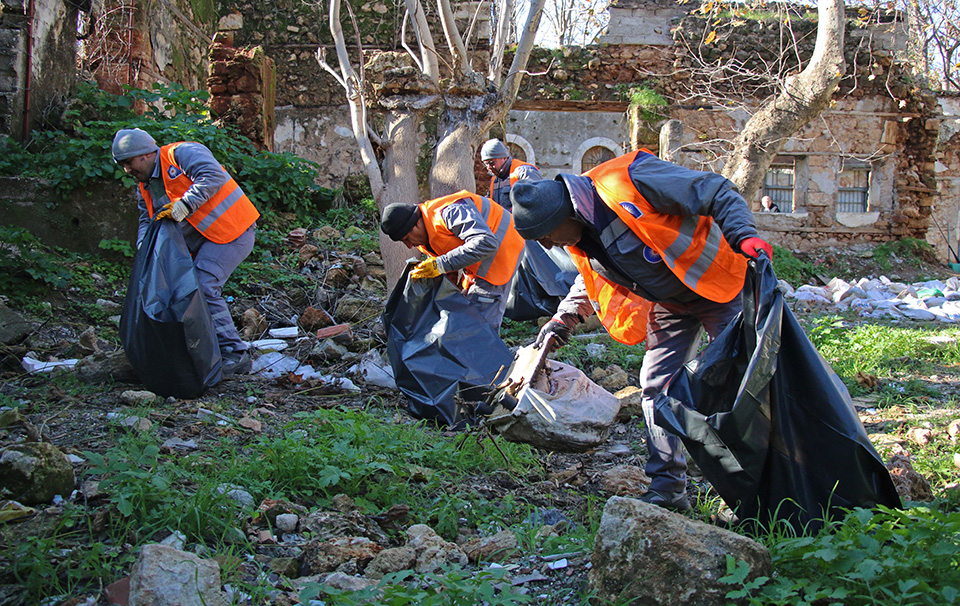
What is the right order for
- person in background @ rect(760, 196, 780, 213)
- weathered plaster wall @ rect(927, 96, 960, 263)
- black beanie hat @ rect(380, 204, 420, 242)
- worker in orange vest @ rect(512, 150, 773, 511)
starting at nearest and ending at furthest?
worker in orange vest @ rect(512, 150, 773, 511)
black beanie hat @ rect(380, 204, 420, 242)
person in background @ rect(760, 196, 780, 213)
weathered plaster wall @ rect(927, 96, 960, 263)

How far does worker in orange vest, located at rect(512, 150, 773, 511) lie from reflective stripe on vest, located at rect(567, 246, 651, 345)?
0.06 m

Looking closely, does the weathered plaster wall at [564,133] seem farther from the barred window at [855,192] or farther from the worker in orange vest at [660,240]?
the worker in orange vest at [660,240]

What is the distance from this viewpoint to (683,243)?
2318 millimetres

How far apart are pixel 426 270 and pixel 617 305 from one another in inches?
55.2

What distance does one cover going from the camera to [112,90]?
7.76 metres

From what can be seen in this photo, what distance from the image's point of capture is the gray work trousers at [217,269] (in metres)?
4.11

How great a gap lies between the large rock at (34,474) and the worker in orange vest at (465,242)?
2.02 m

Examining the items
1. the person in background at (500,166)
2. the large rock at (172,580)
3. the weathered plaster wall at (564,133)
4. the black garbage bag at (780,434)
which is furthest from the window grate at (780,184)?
the large rock at (172,580)

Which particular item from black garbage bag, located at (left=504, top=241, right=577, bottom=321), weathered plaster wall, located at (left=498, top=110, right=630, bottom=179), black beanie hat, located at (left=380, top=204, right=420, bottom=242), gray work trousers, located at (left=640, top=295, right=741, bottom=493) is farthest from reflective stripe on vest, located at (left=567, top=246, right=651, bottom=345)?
weathered plaster wall, located at (left=498, top=110, right=630, bottom=179)

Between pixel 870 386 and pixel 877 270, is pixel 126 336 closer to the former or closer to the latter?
pixel 870 386

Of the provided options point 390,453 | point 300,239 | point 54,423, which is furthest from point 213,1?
point 390,453

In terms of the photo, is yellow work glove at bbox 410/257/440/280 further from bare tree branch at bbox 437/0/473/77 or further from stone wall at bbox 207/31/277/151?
stone wall at bbox 207/31/277/151

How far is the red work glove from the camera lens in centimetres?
204

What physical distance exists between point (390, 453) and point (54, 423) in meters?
1.53
